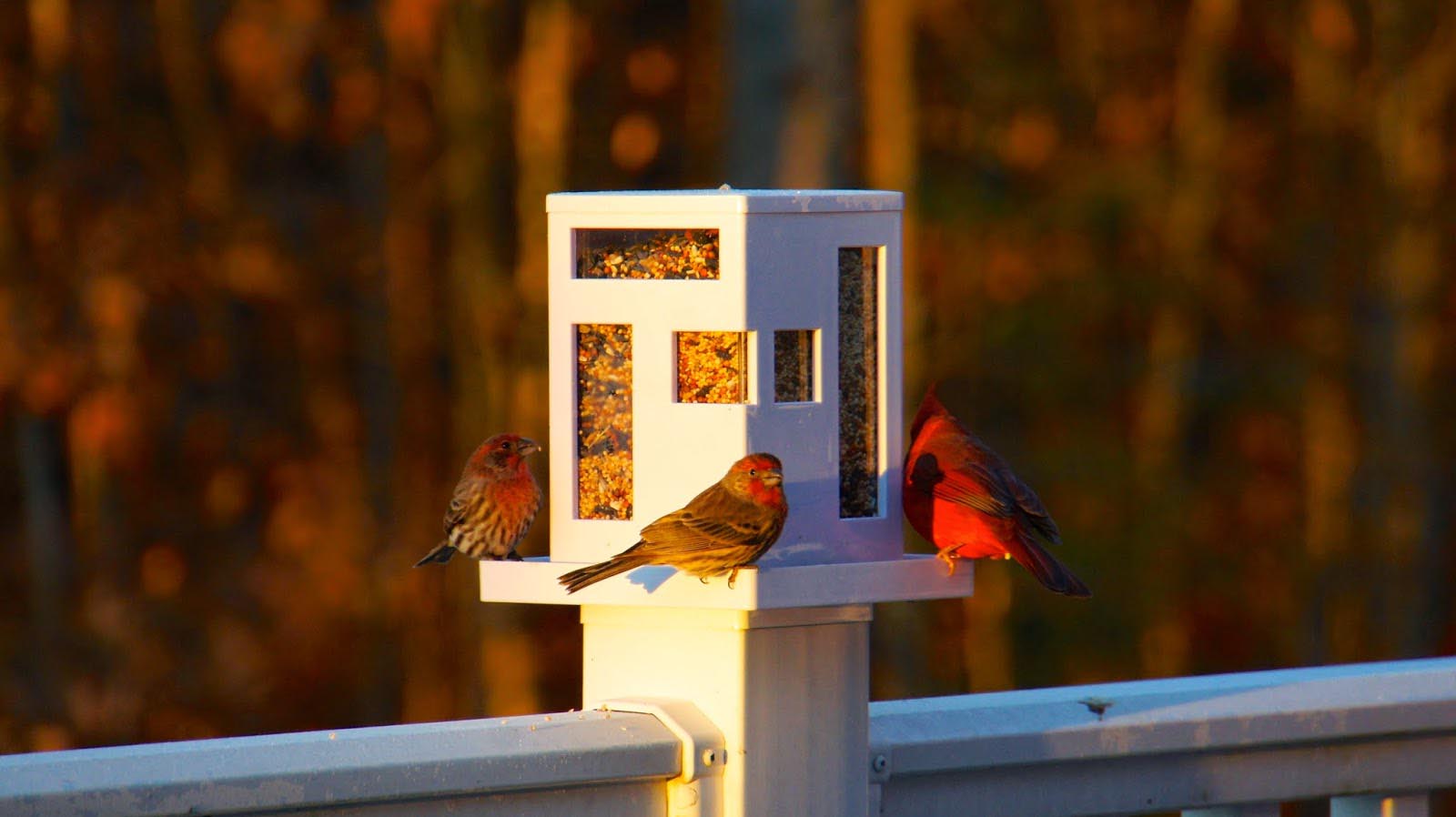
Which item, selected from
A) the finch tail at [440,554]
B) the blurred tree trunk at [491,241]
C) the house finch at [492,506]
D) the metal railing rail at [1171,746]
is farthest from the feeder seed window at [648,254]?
the blurred tree trunk at [491,241]

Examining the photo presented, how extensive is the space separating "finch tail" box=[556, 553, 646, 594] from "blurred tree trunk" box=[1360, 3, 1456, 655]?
11.0 meters

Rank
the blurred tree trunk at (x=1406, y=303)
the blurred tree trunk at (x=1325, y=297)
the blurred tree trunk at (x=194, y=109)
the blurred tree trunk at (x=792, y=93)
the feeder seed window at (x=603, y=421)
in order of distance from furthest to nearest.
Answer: the blurred tree trunk at (x=1325, y=297), the blurred tree trunk at (x=1406, y=303), the blurred tree trunk at (x=194, y=109), the blurred tree trunk at (x=792, y=93), the feeder seed window at (x=603, y=421)

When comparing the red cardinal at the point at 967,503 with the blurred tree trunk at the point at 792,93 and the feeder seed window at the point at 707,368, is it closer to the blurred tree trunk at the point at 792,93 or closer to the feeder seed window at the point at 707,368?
the feeder seed window at the point at 707,368

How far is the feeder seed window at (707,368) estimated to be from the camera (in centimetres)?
261

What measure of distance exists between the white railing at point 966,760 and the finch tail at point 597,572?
0.17 meters

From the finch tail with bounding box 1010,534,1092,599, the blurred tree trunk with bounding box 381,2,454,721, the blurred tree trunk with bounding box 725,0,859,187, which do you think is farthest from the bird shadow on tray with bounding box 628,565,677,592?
the blurred tree trunk with bounding box 381,2,454,721

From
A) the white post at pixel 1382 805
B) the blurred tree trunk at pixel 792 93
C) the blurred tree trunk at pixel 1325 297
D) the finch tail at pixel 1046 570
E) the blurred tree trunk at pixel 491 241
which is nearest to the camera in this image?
the white post at pixel 1382 805

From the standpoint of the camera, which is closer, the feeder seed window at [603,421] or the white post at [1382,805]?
the feeder seed window at [603,421]

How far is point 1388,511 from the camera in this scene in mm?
12820

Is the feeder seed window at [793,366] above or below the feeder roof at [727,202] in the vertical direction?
below

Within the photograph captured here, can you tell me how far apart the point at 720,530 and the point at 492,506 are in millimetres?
1352

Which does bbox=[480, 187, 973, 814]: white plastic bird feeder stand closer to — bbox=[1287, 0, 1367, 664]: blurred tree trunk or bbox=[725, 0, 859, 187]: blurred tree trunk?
bbox=[725, 0, 859, 187]: blurred tree trunk

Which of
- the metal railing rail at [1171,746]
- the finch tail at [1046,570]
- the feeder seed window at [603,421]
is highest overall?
the feeder seed window at [603,421]

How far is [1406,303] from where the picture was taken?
42.2 feet
